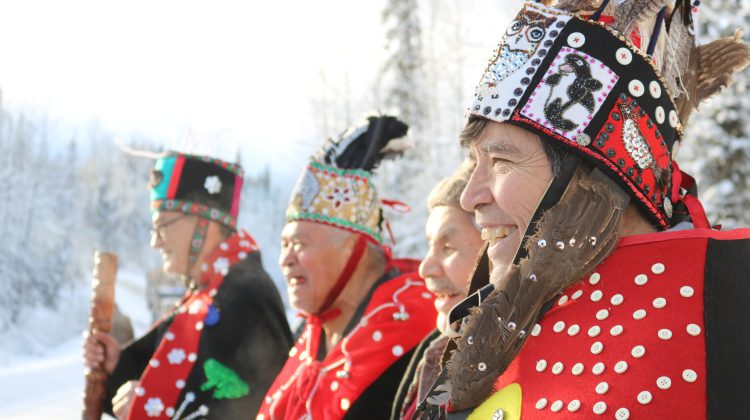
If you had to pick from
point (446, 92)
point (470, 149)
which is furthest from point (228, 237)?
point (446, 92)

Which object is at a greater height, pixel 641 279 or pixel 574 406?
pixel 641 279

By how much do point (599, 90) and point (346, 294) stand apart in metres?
2.65

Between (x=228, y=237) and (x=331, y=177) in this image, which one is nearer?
(x=331, y=177)

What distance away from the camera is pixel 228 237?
5.37 m

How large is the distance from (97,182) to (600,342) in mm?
30638

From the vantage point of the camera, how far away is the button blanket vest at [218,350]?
4.66 meters

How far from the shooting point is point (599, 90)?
1856mm

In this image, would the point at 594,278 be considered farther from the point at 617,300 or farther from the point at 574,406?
the point at 574,406

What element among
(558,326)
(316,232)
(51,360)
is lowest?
(51,360)

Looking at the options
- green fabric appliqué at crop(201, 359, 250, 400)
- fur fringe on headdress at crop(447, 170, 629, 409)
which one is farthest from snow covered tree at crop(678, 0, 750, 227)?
fur fringe on headdress at crop(447, 170, 629, 409)

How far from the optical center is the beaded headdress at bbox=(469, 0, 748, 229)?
6.05 feet

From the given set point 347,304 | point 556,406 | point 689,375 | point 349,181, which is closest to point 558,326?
point 556,406

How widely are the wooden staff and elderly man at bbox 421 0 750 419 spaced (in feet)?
10.9

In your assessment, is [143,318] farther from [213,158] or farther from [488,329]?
[488,329]
